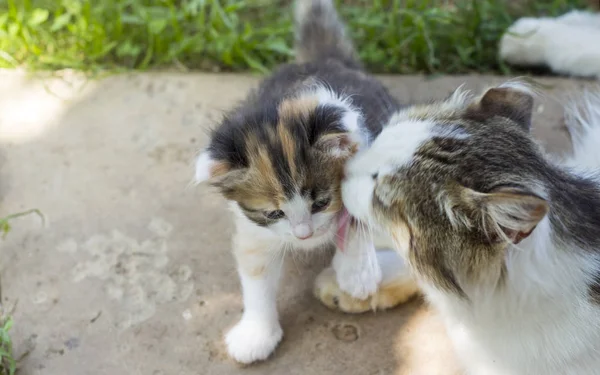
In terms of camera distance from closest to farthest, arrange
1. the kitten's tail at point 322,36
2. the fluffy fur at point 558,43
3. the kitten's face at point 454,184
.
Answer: the kitten's face at point 454,184, the kitten's tail at point 322,36, the fluffy fur at point 558,43

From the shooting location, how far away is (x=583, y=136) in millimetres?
2381

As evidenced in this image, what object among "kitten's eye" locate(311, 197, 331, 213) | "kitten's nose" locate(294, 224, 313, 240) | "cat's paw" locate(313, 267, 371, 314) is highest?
"kitten's eye" locate(311, 197, 331, 213)

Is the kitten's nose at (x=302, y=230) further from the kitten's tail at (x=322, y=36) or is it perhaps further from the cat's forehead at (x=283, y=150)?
the kitten's tail at (x=322, y=36)

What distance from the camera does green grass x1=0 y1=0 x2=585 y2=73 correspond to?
3.08 m

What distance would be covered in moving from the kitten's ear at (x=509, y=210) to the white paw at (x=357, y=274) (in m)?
0.73

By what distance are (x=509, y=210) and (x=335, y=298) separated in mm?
1011

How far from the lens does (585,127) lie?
2398 mm

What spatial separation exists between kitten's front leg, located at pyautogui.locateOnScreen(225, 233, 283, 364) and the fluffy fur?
67.2 inches

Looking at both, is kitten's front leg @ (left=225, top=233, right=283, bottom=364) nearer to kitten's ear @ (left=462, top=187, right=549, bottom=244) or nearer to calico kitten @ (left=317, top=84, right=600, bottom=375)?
calico kitten @ (left=317, top=84, right=600, bottom=375)

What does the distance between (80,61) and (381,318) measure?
1.94 metres

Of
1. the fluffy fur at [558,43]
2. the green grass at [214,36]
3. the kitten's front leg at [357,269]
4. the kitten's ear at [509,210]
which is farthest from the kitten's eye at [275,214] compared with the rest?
the fluffy fur at [558,43]

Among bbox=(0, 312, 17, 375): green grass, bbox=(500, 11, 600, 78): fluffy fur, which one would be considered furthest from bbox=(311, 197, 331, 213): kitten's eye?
bbox=(500, 11, 600, 78): fluffy fur

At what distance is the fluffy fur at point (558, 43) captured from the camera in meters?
2.90

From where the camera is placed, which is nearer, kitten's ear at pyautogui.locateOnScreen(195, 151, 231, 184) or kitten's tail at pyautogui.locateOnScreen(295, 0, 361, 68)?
kitten's ear at pyautogui.locateOnScreen(195, 151, 231, 184)
